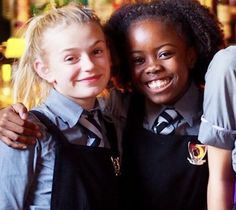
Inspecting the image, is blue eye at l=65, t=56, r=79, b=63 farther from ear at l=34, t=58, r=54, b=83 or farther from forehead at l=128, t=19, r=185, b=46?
forehead at l=128, t=19, r=185, b=46

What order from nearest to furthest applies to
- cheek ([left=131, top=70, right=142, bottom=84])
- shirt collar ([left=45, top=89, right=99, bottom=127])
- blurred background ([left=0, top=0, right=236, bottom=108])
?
1. shirt collar ([left=45, top=89, right=99, bottom=127])
2. cheek ([left=131, top=70, right=142, bottom=84])
3. blurred background ([left=0, top=0, right=236, bottom=108])

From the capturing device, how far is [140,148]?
1177 millimetres

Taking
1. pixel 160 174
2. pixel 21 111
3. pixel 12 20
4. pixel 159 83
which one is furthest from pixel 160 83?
pixel 12 20

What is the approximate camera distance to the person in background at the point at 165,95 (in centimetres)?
113

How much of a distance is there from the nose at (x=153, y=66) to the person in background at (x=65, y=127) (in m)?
0.10

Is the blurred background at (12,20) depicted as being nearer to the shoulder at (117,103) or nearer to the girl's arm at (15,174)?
the shoulder at (117,103)

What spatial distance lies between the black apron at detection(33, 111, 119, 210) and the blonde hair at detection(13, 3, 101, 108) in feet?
0.41

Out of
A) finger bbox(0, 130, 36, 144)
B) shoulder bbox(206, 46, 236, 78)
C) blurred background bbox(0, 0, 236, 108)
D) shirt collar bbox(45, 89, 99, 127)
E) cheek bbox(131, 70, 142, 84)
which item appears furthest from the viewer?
blurred background bbox(0, 0, 236, 108)

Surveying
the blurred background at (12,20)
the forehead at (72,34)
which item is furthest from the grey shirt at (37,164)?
the blurred background at (12,20)

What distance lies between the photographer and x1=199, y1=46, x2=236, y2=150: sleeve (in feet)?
2.80

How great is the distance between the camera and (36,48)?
1.08m

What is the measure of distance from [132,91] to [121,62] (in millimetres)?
92

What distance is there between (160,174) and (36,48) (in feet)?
1.36

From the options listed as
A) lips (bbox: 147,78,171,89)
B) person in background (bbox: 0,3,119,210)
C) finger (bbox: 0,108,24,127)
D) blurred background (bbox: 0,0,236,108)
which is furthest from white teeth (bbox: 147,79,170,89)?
blurred background (bbox: 0,0,236,108)
